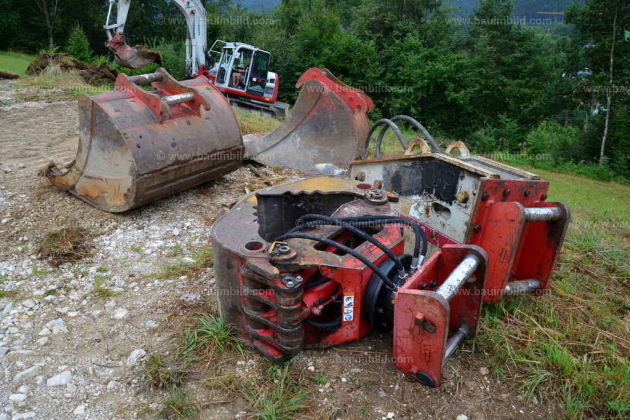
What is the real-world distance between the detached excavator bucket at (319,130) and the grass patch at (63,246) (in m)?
2.42

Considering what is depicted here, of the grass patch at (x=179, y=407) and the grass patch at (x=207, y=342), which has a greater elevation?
the grass patch at (x=207, y=342)

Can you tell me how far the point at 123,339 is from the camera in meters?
2.48

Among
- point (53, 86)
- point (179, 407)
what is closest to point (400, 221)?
point (179, 407)

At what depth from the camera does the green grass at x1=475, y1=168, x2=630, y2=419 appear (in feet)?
7.09

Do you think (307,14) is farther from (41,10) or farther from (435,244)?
(435,244)

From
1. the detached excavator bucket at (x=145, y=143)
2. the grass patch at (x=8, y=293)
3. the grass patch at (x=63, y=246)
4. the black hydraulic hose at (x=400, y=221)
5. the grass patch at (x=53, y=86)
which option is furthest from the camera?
the grass patch at (x=53, y=86)

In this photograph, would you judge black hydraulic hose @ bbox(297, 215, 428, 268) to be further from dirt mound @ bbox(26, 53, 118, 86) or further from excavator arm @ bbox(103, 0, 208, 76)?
dirt mound @ bbox(26, 53, 118, 86)

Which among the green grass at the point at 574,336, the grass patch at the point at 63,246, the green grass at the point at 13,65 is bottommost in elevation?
the green grass at the point at 574,336

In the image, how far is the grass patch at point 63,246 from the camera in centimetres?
322

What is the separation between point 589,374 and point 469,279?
2.31ft

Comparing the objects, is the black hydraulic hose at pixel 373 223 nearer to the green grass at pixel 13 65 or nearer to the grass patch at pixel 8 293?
the grass patch at pixel 8 293

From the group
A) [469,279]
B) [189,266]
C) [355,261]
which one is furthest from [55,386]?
[469,279]

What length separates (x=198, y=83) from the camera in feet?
14.3

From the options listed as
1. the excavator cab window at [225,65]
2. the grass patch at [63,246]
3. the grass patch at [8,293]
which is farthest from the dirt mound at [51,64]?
the grass patch at [8,293]
